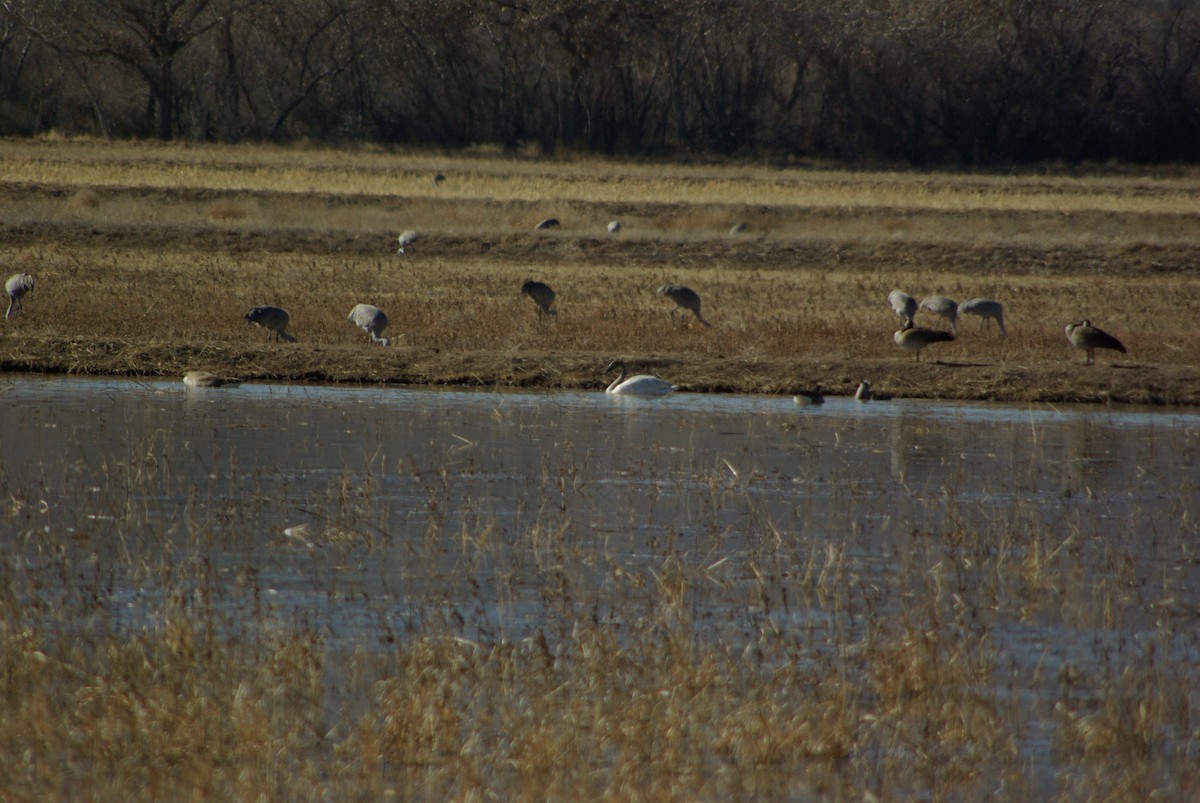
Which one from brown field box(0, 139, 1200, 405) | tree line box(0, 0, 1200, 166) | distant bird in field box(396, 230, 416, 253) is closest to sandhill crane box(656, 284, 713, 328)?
brown field box(0, 139, 1200, 405)

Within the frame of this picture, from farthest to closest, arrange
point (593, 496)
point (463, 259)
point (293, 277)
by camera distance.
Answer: point (463, 259)
point (293, 277)
point (593, 496)

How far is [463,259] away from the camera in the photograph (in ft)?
74.8

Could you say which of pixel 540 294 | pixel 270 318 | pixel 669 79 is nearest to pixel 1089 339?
pixel 540 294

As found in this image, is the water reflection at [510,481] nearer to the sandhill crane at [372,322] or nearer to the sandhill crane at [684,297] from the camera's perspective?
the sandhill crane at [372,322]

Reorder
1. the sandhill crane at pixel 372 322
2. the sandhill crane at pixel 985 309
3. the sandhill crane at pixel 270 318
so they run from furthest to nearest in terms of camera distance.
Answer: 1. the sandhill crane at pixel 985 309
2. the sandhill crane at pixel 372 322
3. the sandhill crane at pixel 270 318

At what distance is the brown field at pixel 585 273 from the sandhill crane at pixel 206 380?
0.62 ft

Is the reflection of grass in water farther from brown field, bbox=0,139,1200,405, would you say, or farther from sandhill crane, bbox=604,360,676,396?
brown field, bbox=0,139,1200,405

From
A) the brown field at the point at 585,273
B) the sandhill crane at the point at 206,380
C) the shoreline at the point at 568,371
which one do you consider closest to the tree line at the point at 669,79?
the brown field at the point at 585,273

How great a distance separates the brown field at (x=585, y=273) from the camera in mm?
13727

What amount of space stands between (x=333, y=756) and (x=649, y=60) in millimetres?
49371

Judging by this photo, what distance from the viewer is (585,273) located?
2155 centimetres

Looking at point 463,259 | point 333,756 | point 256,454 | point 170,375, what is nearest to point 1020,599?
point 333,756

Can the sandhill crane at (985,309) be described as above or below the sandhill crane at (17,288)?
below

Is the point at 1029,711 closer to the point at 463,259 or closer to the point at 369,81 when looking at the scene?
the point at 463,259
